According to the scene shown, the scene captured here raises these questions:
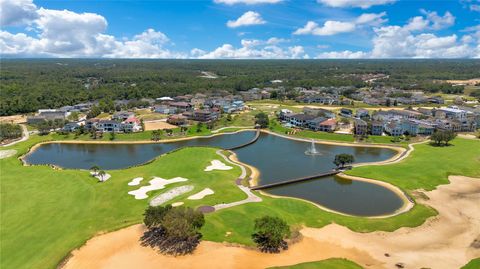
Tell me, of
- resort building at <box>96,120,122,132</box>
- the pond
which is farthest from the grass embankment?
resort building at <box>96,120,122,132</box>

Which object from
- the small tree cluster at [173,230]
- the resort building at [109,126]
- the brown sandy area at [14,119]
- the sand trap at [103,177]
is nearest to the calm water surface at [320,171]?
the small tree cluster at [173,230]

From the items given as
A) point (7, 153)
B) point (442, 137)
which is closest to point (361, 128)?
point (442, 137)

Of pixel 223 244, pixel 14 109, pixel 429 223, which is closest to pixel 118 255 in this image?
pixel 223 244

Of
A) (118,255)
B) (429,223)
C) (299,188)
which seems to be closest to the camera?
(118,255)

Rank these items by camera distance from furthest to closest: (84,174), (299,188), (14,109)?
1. (14,109)
2. (84,174)
3. (299,188)

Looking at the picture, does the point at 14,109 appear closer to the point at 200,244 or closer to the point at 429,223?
the point at 200,244

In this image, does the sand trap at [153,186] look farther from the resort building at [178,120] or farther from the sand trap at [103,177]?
the resort building at [178,120]

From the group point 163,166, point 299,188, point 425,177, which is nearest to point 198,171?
point 163,166

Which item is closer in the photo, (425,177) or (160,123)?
(425,177)

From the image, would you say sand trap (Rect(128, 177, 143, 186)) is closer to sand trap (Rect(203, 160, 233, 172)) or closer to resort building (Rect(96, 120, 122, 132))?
sand trap (Rect(203, 160, 233, 172))
